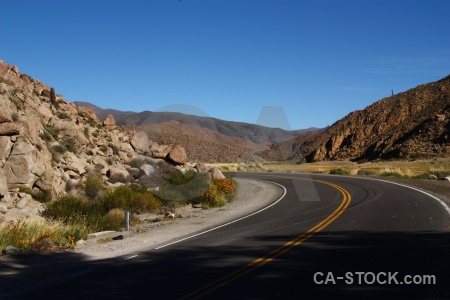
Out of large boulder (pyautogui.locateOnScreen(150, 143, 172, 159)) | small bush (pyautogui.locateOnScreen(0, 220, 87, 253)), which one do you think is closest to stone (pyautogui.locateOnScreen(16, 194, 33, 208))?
small bush (pyautogui.locateOnScreen(0, 220, 87, 253))

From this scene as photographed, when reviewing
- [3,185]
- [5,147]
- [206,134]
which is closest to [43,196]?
[3,185]

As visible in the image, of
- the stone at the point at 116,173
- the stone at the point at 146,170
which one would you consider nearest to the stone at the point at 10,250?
the stone at the point at 116,173

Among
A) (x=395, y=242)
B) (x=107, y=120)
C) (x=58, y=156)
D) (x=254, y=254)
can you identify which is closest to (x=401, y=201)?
(x=395, y=242)

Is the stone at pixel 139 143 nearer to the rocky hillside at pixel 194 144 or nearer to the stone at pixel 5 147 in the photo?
the stone at pixel 5 147

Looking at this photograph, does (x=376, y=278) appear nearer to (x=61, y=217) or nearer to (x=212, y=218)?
(x=212, y=218)

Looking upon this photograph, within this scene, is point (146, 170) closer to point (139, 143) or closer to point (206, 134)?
point (139, 143)

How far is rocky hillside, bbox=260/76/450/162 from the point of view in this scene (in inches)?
3132

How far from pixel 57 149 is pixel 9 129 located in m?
5.03

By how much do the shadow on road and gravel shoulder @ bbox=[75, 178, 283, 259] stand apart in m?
1.07

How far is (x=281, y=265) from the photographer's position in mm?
9930

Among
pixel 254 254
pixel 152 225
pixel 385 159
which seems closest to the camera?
pixel 254 254

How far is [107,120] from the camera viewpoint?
44.6m

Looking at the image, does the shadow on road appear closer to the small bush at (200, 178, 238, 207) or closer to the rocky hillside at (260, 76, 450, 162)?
the small bush at (200, 178, 238, 207)

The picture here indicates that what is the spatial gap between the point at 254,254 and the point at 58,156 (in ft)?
69.3
